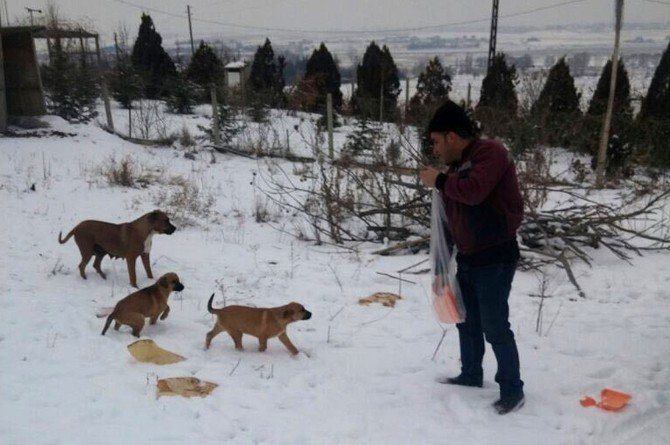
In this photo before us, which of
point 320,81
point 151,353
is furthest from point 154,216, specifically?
point 320,81

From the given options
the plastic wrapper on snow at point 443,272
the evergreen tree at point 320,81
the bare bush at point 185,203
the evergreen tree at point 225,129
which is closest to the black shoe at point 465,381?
the plastic wrapper on snow at point 443,272

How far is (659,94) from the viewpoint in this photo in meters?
16.8

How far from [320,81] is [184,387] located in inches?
776

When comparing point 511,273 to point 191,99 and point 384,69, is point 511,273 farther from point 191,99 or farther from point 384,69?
point 384,69

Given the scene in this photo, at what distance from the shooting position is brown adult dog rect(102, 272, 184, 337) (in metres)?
4.71

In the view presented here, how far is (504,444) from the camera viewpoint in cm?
339

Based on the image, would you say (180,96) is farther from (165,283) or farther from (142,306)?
(142,306)

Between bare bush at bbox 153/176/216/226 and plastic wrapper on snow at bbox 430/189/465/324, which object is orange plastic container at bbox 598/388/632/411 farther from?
bare bush at bbox 153/176/216/226

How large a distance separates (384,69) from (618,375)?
1983 cm

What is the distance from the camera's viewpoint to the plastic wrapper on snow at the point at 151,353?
169 inches

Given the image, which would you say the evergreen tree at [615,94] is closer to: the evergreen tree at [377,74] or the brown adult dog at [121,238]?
the evergreen tree at [377,74]

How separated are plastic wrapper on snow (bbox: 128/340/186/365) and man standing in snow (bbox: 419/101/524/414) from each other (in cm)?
242

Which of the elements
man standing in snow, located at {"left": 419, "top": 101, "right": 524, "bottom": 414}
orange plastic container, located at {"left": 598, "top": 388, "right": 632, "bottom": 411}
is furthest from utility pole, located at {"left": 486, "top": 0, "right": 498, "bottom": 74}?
man standing in snow, located at {"left": 419, "top": 101, "right": 524, "bottom": 414}

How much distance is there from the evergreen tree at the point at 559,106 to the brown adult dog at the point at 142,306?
40.4ft
